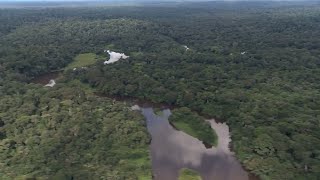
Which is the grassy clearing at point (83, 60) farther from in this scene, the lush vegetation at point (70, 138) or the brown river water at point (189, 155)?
the brown river water at point (189, 155)

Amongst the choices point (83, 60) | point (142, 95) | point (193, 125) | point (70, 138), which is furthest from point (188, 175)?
point (83, 60)

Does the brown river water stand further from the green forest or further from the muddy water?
the green forest

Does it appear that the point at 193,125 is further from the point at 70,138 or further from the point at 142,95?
the point at 70,138

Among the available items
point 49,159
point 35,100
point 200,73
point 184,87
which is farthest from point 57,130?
point 200,73

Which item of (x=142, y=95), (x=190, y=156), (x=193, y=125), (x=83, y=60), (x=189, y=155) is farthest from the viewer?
(x=83, y=60)

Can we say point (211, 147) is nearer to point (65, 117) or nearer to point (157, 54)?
point (65, 117)

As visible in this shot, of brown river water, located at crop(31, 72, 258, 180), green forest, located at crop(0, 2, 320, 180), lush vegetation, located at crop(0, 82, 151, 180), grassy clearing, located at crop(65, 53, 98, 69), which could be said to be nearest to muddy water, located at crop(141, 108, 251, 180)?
brown river water, located at crop(31, 72, 258, 180)
